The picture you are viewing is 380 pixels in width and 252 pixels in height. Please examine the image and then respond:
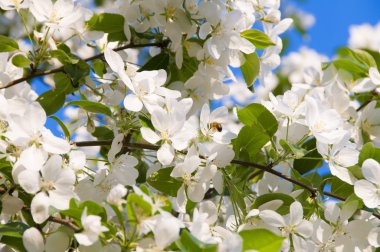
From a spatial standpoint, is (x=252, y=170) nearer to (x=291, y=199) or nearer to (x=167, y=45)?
(x=291, y=199)

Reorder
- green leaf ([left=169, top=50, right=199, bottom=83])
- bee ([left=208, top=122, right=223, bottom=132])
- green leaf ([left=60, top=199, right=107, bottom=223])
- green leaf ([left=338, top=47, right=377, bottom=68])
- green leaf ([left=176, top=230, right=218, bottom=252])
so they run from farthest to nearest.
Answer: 1. green leaf ([left=338, top=47, right=377, bottom=68])
2. green leaf ([left=169, top=50, right=199, bottom=83])
3. bee ([left=208, top=122, right=223, bottom=132])
4. green leaf ([left=60, top=199, right=107, bottom=223])
5. green leaf ([left=176, top=230, right=218, bottom=252])

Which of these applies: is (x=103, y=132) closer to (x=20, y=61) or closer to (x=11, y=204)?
(x=20, y=61)

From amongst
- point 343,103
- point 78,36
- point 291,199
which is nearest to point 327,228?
point 291,199

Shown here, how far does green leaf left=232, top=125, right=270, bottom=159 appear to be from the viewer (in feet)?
5.08

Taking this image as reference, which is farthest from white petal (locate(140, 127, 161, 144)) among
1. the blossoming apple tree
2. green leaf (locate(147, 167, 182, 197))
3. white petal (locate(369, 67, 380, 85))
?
white petal (locate(369, 67, 380, 85))

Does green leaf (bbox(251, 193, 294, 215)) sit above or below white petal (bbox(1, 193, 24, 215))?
above

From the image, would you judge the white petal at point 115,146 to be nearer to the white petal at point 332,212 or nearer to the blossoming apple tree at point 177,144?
the blossoming apple tree at point 177,144

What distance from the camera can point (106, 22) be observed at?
174cm

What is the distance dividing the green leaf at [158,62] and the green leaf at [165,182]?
0.34m

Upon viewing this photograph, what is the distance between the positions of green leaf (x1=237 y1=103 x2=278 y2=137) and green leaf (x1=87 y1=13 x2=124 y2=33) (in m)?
0.43

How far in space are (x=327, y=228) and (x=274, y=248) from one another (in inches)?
15.1

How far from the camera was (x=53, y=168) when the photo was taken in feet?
4.09

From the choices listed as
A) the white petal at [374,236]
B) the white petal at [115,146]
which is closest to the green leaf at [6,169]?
the white petal at [115,146]

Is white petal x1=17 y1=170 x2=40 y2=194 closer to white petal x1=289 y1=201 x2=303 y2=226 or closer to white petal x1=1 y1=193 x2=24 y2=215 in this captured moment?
white petal x1=1 y1=193 x2=24 y2=215
